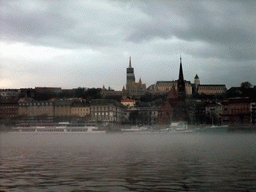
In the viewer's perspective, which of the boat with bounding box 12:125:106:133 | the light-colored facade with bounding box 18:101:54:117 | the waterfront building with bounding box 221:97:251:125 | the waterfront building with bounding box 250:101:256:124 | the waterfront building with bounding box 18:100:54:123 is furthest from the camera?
the light-colored facade with bounding box 18:101:54:117

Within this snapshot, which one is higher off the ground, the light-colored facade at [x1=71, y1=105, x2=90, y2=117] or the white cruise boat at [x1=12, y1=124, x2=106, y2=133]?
the light-colored facade at [x1=71, y1=105, x2=90, y2=117]

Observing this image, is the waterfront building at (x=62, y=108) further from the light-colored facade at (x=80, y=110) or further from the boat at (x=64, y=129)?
the boat at (x=64, y=129)

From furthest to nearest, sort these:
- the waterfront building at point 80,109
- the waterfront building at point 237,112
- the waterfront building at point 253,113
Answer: the waterfront building at point 80,109
the waterfront building at point 237,112
the waterfront building at point 253,113

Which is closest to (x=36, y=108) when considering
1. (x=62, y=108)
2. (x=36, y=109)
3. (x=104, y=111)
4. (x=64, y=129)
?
(x=36, y=109)

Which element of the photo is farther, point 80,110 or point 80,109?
point 80,109

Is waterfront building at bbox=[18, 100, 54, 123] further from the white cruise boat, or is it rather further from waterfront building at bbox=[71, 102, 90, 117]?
the white cruise boat

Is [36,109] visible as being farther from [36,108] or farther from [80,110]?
[80,110]

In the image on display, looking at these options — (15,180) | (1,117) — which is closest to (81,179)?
(15,180)

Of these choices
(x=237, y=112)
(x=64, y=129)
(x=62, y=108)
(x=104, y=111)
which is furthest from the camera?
(x=62, y=108)

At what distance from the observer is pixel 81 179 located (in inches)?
909

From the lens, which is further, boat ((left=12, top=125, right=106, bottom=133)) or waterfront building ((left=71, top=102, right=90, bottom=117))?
waterfront building ((left=71, top=102, right=90, bottom=117))

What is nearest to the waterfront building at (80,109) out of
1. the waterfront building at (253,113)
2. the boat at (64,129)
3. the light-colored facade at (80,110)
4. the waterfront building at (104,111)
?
→ the light-colored facade at (80,110)

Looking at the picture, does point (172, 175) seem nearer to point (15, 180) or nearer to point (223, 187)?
point (223, 187)

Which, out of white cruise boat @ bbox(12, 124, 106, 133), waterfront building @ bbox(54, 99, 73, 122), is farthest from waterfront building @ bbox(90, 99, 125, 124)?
white cruise boat @ bbox(12, 124, 106, 133)
